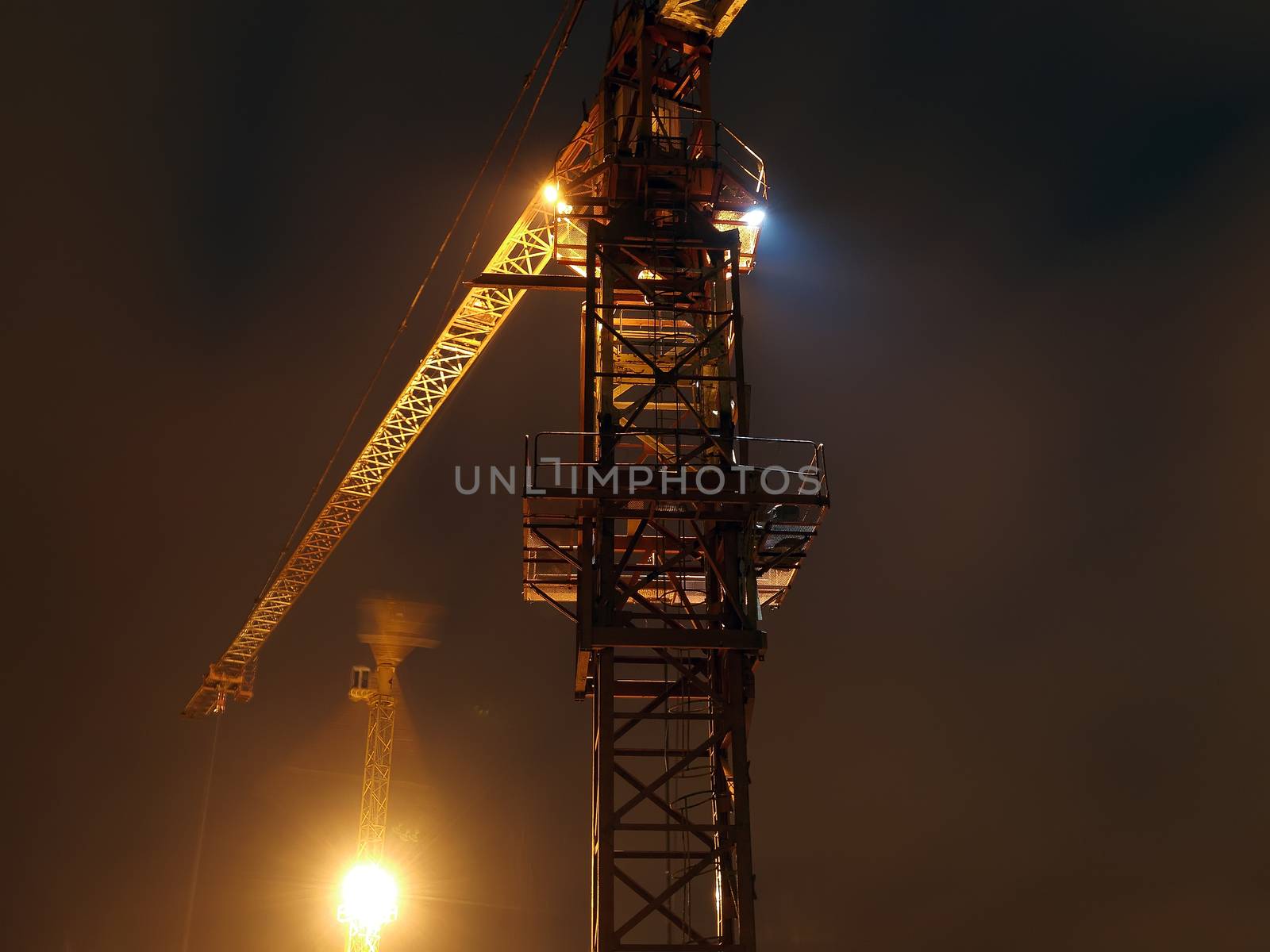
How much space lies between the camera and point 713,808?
17906 mm

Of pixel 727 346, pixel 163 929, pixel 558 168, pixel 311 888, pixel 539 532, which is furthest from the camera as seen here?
pixel 311 888

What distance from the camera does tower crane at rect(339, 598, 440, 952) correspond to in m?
61.6

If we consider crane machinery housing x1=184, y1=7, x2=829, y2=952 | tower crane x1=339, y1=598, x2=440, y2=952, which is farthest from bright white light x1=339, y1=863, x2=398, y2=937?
crane machinery housing x1=184, y1=7, x2=829, y2=952

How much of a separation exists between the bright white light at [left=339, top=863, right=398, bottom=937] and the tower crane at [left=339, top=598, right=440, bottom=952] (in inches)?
1.7

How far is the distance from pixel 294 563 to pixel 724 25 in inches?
1916

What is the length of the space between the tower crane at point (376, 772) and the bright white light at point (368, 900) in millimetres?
43

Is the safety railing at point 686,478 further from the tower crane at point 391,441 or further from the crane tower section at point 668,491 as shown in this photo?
the tower crane at point 391,441

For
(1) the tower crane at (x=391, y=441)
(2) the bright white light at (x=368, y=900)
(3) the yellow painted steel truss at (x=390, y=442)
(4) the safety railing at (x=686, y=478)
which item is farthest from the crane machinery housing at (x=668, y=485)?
(2) the bright white light at (x=368, y=900)

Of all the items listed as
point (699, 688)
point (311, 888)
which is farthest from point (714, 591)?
point (311, 888)

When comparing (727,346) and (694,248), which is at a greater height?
(694,248)

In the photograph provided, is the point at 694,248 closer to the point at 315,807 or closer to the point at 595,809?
the point at 595,809

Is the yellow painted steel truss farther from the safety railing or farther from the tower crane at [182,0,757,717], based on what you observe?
the safety railing

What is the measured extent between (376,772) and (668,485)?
176 ft

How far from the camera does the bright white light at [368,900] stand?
61344mm
